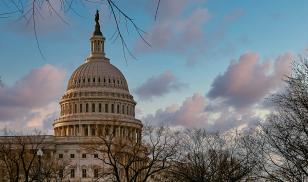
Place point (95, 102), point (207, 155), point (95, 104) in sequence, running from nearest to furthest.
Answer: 1. point (207, 155)
2. point (95, 104)
3. point (95, 102)

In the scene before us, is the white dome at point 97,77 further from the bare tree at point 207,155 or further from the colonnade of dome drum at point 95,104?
the bare tree at point 207,155

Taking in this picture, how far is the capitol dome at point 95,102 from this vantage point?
169500 mm

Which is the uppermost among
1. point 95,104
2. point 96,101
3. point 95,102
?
point 96,101

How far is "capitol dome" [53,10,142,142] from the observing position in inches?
6673

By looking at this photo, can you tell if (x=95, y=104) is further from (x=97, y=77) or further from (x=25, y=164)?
(x=25, y=164)

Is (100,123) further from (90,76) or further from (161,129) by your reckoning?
(161,129)

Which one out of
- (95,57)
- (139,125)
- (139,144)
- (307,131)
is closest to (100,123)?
(139,125)

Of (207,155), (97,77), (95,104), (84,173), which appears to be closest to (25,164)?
(207,155)

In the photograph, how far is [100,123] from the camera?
166 metres

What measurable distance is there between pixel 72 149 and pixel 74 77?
36.5m

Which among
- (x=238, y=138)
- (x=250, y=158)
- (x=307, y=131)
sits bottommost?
(x=307, y=131)

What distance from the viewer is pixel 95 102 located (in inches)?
6900

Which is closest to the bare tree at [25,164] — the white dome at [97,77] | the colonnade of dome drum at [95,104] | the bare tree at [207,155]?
the bare tree at [207,155]

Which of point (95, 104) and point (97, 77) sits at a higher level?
point (97, 77)
